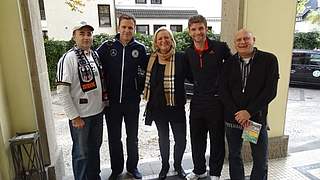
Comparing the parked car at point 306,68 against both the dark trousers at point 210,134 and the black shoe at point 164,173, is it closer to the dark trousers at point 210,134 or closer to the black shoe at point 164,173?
the dark trousers at point 210,134

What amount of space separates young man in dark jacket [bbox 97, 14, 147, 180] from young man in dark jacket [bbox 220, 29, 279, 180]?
735mm

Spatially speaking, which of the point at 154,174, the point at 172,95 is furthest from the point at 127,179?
the point at 172,95

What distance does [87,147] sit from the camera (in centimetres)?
236

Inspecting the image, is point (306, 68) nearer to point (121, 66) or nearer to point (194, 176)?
point (194, 176)

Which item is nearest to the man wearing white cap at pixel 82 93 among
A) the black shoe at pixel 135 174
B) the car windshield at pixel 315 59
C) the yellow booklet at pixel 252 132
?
the black shoe at pixel 135 174

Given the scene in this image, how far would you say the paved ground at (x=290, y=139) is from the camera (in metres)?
2.97

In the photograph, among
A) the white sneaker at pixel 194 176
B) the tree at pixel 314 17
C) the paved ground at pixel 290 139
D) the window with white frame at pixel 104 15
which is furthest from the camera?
the window with white frame at pixel 104 15

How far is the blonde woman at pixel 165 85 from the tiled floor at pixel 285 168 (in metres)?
0.59

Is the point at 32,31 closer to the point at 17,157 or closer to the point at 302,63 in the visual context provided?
the point at 17,157

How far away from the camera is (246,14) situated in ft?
8.66

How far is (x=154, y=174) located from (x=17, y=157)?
1.25 metres

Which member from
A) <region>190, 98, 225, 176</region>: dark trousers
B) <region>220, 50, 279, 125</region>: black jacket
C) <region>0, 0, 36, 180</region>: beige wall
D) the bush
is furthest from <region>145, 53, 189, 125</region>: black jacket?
the bush

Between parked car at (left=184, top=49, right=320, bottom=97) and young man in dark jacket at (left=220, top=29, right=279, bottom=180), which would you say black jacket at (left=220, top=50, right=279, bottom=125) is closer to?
young man in dark jacket at (left=220, top=29, right=279, bottom=180)

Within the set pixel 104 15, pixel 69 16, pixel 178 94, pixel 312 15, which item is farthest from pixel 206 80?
pixel 312 15
